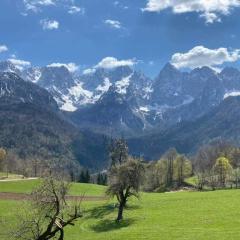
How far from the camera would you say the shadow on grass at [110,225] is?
82.6 metres

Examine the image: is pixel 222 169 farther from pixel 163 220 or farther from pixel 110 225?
pixel 163 220

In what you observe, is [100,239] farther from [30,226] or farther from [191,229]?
[30,226]

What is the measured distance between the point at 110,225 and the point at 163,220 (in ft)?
30.9

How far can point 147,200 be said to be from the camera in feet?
369

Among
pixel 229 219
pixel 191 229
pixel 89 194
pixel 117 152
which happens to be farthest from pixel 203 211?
pixel 89 194

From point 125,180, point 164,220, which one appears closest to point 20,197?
point 125,180

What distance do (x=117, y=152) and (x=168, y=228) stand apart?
5292cm

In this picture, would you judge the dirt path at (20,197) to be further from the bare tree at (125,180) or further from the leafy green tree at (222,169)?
the leafy green tree at (222,169)

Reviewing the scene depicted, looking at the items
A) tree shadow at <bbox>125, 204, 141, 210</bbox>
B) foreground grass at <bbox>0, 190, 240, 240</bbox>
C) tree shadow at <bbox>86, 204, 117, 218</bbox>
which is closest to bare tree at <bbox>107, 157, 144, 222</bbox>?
foreground grass at <bbox>0, 190, 240, 240</bbox>

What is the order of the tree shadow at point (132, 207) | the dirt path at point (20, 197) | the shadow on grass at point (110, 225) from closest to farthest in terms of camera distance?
the shadow on grass at point (110, 225)
the tree shadow at point (132, 207)
the dirt path at point (20, 197)

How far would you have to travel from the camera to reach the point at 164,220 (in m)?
81.4

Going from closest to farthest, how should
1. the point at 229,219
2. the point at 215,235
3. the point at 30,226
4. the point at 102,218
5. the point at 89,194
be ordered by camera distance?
the point at 30,226 → the point at 215,235 → the point at 229,219 → the point at 102,218 → the point at 89,194

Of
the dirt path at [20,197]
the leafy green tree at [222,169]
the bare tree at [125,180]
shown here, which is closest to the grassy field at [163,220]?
the bare tree at [125,180]

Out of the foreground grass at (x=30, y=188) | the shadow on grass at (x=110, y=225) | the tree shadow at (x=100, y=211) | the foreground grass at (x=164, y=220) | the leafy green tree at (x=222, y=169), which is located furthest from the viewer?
the leafy green tree at (x=222, y=169)
